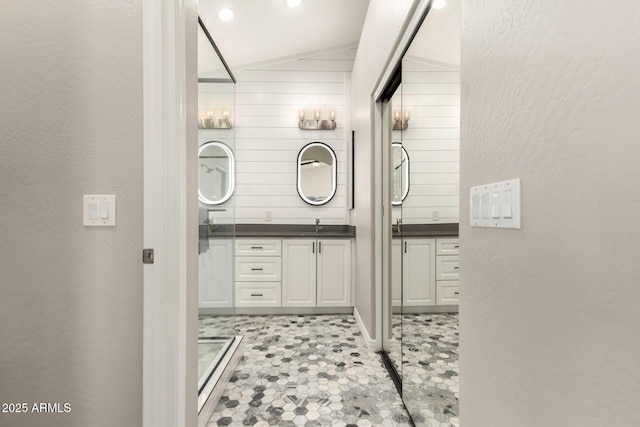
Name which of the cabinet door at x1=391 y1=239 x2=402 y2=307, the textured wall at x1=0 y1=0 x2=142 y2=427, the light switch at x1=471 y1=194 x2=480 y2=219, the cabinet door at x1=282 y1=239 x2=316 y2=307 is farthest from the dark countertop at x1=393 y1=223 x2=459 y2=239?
the cabinet door at x1=282 y1=239 x2=316 y2=307

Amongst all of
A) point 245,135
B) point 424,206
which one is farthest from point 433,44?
point 245,135

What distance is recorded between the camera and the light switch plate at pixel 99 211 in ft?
3.51

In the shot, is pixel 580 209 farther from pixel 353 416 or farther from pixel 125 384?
pixel 353 416

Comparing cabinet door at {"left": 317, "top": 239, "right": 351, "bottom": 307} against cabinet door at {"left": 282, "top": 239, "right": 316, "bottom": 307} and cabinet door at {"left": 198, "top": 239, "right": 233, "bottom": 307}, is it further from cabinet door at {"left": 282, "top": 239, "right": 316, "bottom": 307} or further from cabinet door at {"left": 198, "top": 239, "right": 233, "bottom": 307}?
cabinet door at {"left": 198, "top": 239, "right": 233, "bottom": 307}

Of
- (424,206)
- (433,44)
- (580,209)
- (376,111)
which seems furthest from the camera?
(376,111)

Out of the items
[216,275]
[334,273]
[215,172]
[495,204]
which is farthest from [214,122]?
[495,204]

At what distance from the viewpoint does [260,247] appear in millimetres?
3477

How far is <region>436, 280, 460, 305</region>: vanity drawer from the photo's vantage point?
124 centimetres

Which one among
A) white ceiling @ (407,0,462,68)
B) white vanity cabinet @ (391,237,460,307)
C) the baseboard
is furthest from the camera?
the baseboard

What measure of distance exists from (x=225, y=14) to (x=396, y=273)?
310 centimetres

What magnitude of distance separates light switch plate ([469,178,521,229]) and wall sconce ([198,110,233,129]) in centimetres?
182

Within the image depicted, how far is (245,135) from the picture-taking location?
12.9ft

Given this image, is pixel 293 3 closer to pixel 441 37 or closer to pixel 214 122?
pixel 214 122

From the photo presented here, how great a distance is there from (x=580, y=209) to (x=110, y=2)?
1509 mm
